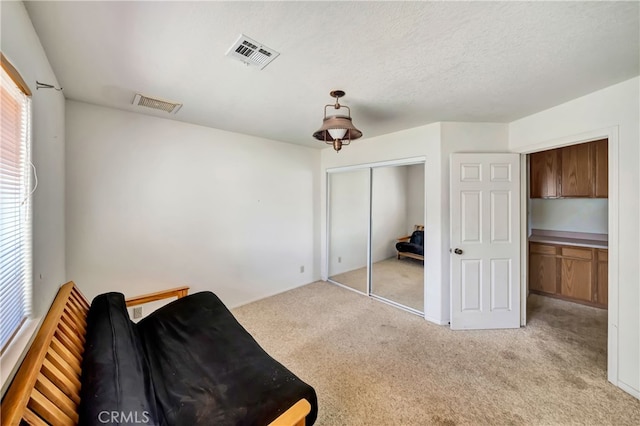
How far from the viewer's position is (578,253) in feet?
11.1

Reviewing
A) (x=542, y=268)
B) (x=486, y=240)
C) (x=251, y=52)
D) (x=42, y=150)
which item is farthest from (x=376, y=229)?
(x=42, y=150)

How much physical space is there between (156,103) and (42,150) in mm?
1115

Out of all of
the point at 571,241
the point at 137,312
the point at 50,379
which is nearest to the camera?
the point at 50,379

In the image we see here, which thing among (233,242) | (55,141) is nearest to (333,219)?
(233,242)

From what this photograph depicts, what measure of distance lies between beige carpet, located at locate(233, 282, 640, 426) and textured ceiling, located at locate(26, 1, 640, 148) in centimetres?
237

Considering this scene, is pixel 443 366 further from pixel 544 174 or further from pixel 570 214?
pixel 570 214

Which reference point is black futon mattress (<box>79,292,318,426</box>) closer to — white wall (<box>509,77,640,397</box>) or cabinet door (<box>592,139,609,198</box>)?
white wall (<box>509,77,640,397</box>)

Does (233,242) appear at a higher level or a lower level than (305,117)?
lower

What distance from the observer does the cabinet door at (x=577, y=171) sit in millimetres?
3359

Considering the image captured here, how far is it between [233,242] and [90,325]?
206 cm

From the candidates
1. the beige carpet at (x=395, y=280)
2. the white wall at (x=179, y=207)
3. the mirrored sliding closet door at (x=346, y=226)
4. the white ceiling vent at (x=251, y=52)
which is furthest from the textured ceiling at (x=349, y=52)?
the beige carpet at (x=395, y=280)

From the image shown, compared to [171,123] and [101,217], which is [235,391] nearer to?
[101,217]

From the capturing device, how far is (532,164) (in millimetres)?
3852

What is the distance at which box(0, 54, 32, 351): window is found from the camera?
99 cm
